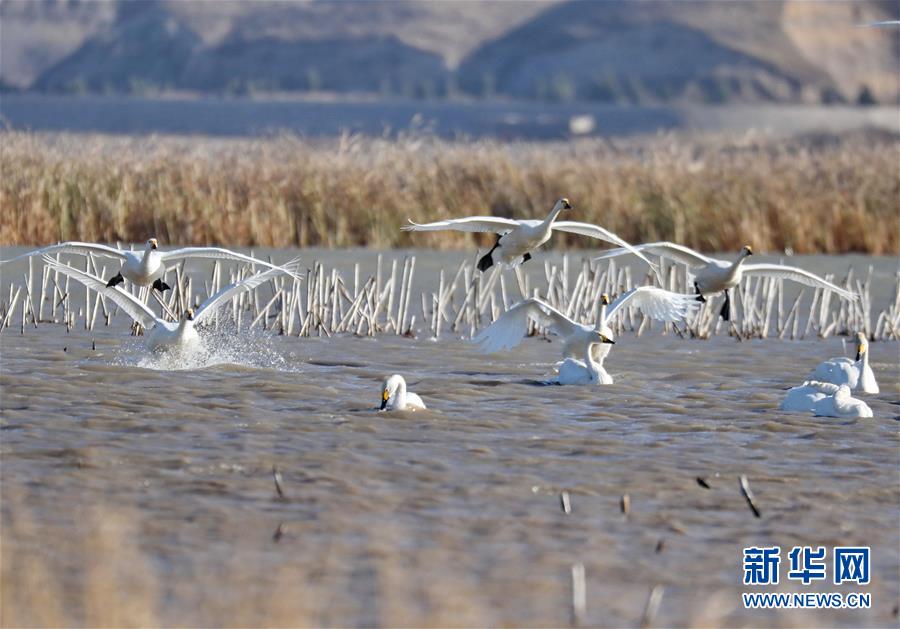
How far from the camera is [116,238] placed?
64.5ft

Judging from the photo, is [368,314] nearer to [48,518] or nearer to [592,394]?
[592,394]

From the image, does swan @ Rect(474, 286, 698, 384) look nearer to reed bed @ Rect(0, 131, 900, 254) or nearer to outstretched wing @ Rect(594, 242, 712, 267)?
outstretched wing @ Rect(594, 242, 712, 267)

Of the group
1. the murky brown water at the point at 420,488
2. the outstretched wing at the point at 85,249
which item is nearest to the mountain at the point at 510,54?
the outstretched wing at the point at 85,249

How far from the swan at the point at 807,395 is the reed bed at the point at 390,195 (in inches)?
390

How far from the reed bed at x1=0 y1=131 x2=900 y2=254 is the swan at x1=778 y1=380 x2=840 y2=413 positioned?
9.91 m

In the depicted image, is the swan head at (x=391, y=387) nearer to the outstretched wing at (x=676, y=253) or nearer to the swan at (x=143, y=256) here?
the swan at (x=143, y=256)

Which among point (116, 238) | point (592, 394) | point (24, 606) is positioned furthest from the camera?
point (116, 238)

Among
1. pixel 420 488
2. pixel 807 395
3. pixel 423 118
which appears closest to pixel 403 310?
pixel 807 395

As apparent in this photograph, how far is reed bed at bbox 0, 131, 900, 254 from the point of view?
64.9 feet

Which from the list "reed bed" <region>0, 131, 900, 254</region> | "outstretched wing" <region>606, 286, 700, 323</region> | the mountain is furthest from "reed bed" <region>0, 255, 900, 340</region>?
the mountain

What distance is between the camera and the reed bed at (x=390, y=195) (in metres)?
19.8

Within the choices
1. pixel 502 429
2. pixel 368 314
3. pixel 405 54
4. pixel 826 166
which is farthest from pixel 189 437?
pixel 405 54

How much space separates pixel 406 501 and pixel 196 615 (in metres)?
1.96

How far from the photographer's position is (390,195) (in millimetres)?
21406
